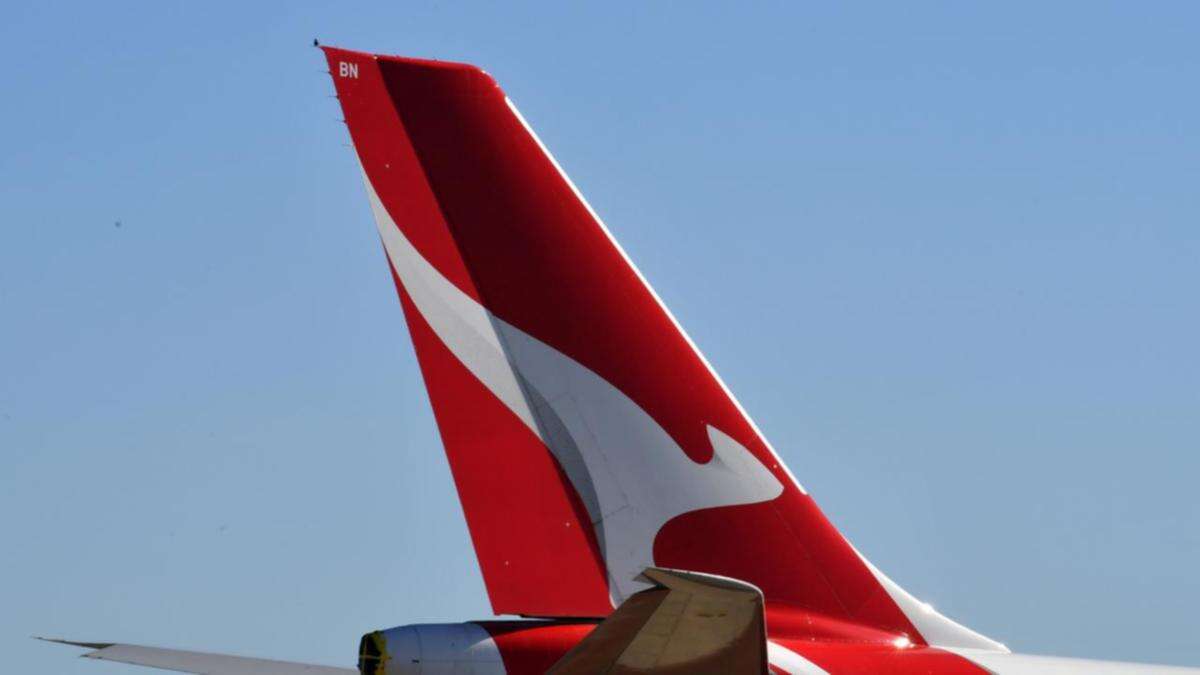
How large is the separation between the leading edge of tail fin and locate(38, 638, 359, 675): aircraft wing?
2.12 meters

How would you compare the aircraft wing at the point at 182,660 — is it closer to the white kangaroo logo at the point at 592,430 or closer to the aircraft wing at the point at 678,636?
the white kangaroo logo at the point at 592,430

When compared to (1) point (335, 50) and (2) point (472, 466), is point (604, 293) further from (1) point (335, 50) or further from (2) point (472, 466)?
(1) point (335, 50)

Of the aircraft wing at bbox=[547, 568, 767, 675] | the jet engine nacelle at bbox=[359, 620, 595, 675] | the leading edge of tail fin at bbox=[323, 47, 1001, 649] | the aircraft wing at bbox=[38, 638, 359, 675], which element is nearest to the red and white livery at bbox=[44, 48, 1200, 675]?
the leading edge of tail fin at bbox=[323, 47, 1001, 649]

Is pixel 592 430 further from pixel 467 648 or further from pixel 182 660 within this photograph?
pixel 182 660

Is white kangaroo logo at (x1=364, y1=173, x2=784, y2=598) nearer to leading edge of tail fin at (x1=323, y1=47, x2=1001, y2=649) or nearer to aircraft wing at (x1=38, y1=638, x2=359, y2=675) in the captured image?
leading edge of tail fin at (x1=323, y1=47, x2=1001, y2=649)

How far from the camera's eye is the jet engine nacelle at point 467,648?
13.2m

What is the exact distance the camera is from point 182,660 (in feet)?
45.7

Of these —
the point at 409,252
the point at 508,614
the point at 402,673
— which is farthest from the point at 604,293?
the point at 402,673

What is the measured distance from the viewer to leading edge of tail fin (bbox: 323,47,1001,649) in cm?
1529

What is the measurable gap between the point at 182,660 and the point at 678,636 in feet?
16.5

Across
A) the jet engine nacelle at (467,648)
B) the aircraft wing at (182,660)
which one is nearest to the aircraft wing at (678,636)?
the jet engine nacelle at (467,648)

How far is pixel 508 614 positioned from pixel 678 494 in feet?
5.79

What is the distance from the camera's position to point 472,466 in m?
15.2

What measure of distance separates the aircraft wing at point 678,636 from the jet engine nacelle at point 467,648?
8.17 ft
